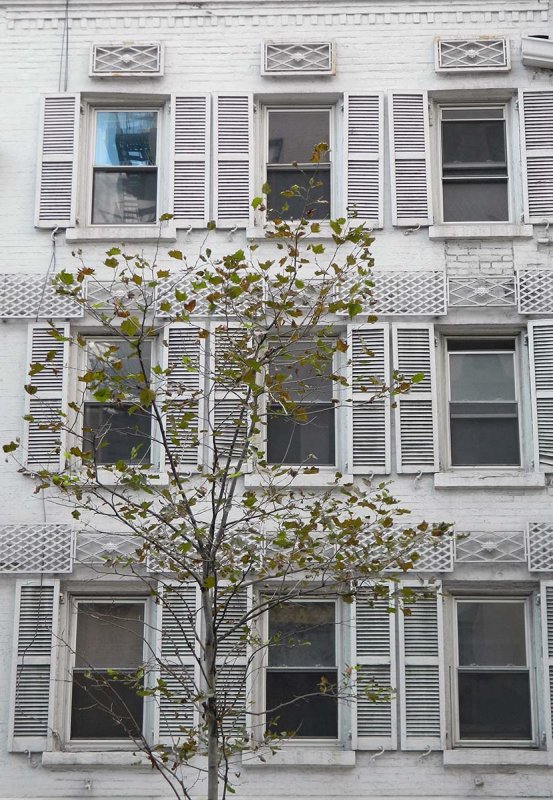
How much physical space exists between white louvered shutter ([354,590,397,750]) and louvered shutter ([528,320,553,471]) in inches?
94.4

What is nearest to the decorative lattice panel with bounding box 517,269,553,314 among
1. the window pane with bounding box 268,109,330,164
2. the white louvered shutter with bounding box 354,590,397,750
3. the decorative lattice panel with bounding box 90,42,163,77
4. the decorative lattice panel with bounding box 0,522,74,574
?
the window pane with bounding box 268,109,330,164

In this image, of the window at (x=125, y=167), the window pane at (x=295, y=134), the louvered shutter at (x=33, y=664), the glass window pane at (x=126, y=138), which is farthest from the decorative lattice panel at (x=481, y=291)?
the louvered shutter at (x=33, y=664)

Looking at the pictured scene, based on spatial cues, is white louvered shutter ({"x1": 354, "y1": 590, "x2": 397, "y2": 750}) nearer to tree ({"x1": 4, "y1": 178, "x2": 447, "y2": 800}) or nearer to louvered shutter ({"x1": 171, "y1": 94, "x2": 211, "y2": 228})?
tree ({"x1": 4, "y1": 178, "x2": 447, "y2": 800})

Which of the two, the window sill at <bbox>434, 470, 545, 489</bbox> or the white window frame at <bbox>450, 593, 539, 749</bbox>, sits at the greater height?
the window sill at <bbox>434, 470, 545, 489</bbox>

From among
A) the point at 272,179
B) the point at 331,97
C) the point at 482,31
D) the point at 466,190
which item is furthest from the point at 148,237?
the point at 482,31

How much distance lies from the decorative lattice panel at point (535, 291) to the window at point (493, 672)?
10.6ft

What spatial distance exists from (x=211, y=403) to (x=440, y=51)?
16.4ft

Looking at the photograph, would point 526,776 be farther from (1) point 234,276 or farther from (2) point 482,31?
(2) point 482,31

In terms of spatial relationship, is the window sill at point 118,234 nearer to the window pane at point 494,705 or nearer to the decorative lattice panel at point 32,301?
the decorative lattice panel at point 32,301

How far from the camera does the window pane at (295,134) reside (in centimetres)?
1485

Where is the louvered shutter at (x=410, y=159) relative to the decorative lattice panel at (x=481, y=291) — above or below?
above

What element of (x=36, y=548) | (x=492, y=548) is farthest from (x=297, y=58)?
(x=36, y=548)

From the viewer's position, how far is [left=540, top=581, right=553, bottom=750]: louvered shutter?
1272 cm

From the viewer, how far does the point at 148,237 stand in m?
14.2
